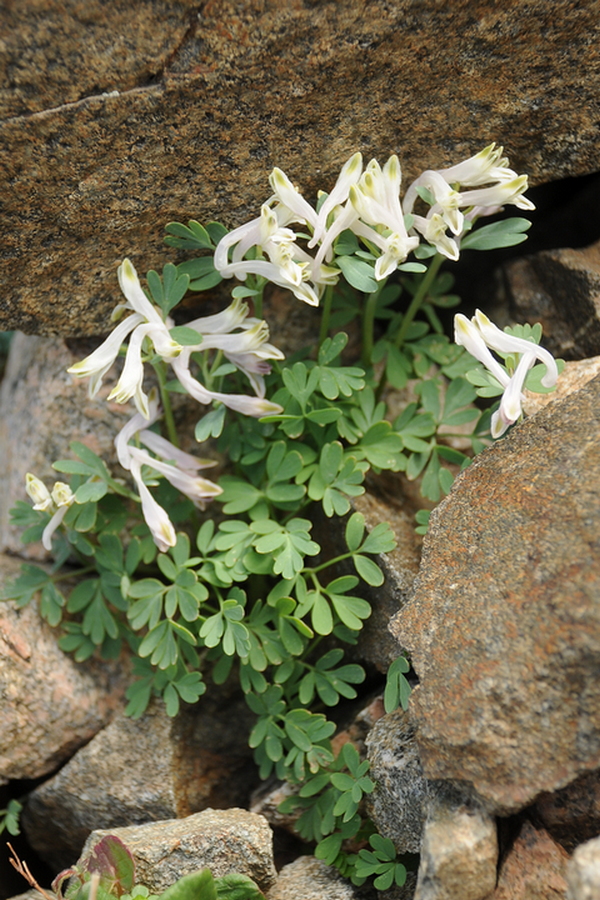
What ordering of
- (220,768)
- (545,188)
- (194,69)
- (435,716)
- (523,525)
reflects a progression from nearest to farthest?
1. (435,716)
2. (523,525)
3. (194,69)
4. (220,768)
5. (545,188)

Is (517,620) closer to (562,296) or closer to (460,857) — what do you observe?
(460,857)

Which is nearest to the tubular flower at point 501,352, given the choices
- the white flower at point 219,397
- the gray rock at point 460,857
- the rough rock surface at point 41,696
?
the white flower at point 219,397

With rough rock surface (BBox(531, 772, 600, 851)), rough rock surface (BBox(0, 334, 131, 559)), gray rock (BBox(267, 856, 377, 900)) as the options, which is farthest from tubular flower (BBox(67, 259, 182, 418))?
rough rock surface (BBox(531, 772, 600, 851))

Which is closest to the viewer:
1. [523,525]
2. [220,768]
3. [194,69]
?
[523,525]

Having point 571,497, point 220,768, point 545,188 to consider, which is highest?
point 545,188

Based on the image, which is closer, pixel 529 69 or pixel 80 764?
pixel 529 69

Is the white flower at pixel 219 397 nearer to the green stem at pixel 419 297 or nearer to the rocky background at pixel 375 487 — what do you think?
the rocky background at pixel 375 487

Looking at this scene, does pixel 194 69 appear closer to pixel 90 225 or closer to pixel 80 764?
pixel 90 225

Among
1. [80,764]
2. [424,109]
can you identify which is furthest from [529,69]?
[80,764]
